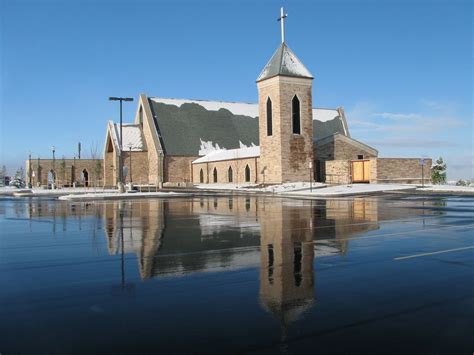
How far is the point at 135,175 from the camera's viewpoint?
6131 cm

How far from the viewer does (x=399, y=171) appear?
148 feet

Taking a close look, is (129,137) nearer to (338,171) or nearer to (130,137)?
(130,137)

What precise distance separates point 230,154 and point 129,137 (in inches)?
589

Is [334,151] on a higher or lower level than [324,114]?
lower

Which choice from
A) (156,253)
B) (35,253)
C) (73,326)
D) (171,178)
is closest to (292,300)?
(73,326)

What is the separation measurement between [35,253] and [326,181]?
41696 mm

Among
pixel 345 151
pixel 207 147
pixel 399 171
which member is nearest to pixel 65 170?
pixel 207 147

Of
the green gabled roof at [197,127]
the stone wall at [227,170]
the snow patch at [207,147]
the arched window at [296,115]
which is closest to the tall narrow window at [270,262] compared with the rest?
the arched window at [296,115]

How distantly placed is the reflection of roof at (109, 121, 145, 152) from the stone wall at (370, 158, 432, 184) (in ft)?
102

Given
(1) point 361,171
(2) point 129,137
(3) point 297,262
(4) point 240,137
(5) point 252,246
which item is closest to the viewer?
(3) point 297,262

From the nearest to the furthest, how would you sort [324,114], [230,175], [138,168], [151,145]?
[230,175] < [151,145] < [138,168] < [324,114]

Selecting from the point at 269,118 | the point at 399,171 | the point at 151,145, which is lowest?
the point at 399,171

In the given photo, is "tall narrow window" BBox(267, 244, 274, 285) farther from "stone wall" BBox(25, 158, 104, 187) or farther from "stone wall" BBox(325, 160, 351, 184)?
"stone wall" BBox(25, 158, 104, 187)

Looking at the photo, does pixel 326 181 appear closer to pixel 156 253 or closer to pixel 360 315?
pixel 156 253
